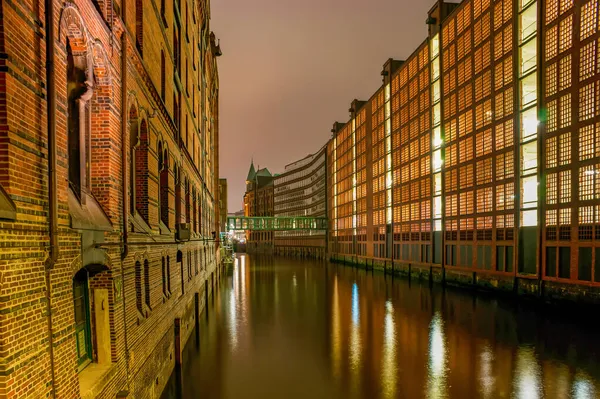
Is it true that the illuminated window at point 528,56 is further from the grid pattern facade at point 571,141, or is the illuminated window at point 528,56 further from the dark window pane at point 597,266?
the dark window pane at point 597,266

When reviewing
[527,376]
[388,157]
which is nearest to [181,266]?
[527,376]

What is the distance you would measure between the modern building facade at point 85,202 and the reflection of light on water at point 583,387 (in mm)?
11753

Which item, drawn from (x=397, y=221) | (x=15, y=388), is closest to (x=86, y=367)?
(x=15, y=388)

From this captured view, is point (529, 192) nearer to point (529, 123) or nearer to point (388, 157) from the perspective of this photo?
point (529, 123)

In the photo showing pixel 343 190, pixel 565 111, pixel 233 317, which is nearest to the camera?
pixel 233 317

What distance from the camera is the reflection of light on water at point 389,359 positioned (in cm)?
1225

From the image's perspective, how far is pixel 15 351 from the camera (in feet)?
13.4

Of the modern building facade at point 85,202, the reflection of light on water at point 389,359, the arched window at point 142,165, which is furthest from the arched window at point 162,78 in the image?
the reflection of light on water at point 389,359

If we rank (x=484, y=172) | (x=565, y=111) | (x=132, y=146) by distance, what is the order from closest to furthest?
(x=132, y=146) → (x=565, y=111) → (x=484, y=172)

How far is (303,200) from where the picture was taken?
102 metres

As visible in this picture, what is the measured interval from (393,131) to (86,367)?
48.2 m

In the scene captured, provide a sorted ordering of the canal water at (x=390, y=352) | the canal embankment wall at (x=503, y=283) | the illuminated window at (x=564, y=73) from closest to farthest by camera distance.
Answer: the canal water at (x=390, y=352)
the canal embankment wall at (x=503, y=283)
the illuminated window at (x=564, y=73)

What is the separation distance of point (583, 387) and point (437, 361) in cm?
435

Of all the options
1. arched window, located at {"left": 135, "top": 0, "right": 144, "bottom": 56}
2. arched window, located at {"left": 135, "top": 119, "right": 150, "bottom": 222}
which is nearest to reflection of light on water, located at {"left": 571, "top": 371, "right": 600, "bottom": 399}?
arched window, located at {"left": 135, "top": 119, "right": 150, "bottom": 222}
